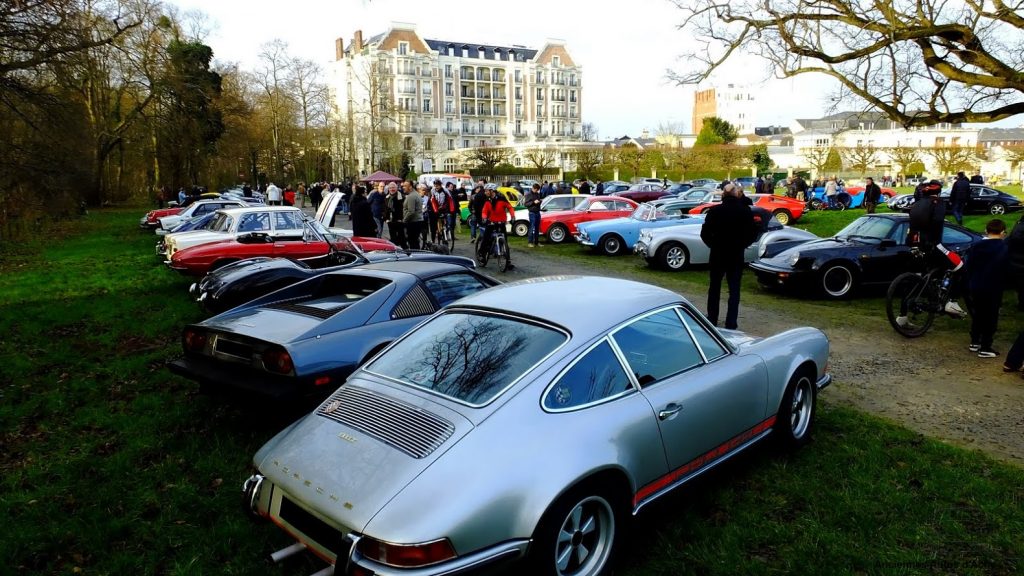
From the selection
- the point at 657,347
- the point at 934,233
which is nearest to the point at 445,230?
the point at 934,233

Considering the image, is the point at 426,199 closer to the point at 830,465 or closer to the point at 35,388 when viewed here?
the point at 35,388

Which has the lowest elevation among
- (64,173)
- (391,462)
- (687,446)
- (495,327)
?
(687,446)

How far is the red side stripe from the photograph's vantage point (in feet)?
11.3

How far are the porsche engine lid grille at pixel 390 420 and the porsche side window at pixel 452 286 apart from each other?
245 centimetres

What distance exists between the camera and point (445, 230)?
18266mm

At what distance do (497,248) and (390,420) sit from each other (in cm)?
1130

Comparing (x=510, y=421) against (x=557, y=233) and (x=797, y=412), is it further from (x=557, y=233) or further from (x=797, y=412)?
(x=557, y=233)

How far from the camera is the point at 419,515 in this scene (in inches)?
102

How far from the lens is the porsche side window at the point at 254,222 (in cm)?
1298

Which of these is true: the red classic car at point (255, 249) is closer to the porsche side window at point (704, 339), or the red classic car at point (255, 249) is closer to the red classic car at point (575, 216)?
the red classic car at point (575, 216)

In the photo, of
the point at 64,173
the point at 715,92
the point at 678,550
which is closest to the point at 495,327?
the point at 678,550

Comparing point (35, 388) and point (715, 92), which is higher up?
point (715, 92)

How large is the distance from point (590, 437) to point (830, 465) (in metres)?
2.48

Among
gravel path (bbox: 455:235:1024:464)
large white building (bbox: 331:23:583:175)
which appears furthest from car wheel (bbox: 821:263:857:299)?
large white building (bbox: 331:23:583:175)
